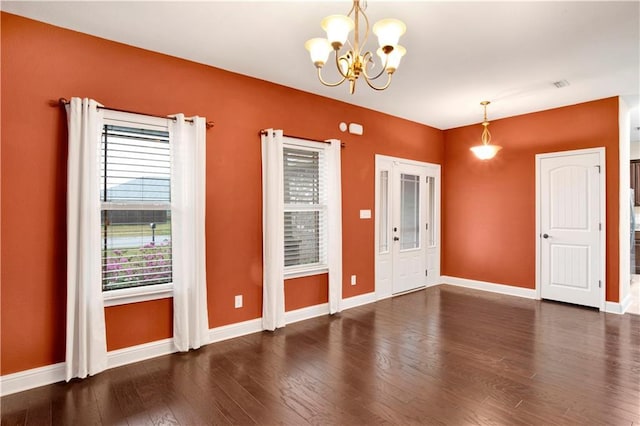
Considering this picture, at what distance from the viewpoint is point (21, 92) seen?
2.70m

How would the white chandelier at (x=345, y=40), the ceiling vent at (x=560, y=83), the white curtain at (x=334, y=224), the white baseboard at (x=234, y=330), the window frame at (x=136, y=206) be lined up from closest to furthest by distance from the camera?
the white chandelier at (x=345, y=40) → the window frame at (x=136, y=206) → the white baseboard at (x=234, y=330) → the ceiling vent at (x=560, y=83) → the white curtain at (x=334, y=224)

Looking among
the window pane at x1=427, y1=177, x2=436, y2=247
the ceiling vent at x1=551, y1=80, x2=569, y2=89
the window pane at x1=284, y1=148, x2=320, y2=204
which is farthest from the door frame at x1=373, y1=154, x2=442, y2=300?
the ceiling vent at x1=551, y1=80, x2=569, y2=89

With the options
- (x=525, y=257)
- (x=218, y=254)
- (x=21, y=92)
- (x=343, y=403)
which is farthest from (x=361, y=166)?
(x=21, y=92)

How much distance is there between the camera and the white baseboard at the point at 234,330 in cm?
364

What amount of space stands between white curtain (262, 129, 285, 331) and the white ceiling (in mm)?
842

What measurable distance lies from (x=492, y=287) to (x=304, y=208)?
12.0 ft

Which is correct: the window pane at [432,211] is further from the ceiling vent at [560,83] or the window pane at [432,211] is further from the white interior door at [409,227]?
the ceiling vent at [560,83]

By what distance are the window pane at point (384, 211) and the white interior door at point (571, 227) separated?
2315 millimetres

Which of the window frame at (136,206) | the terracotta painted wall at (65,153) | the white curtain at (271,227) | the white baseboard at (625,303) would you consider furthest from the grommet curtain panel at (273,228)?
the white baseboard at (625,303)

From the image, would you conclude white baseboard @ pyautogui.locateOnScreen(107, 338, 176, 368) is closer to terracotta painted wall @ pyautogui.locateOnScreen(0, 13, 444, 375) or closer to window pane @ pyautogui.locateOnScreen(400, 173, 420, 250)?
terracotta painted wall @ pyautogui.locateOnScreen(0, 13, 444, 375)

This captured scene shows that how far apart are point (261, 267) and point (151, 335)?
4.21ft

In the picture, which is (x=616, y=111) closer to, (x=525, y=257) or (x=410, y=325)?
(x=525, y=257)

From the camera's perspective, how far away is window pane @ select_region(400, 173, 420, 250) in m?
5.75

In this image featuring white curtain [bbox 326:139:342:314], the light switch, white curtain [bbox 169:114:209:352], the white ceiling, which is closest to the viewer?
the white ceiling
